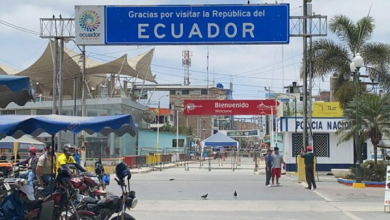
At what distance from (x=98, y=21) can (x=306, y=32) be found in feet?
28.4

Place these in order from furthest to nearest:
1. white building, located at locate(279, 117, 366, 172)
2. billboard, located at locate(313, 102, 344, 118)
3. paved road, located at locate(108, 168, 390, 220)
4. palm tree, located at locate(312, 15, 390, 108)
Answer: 1. billboard, located at locate(313, 102, 344, 118)
2. white building, located at locate(279, 117, 366, 172)
3. palm tree, located at locate(312, 15, 390, 108)
4. paved road, located at locate(108, 168, 390, 220)

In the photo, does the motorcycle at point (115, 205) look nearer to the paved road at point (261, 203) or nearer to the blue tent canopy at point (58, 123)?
the blue tent canopy at point (58, 123)

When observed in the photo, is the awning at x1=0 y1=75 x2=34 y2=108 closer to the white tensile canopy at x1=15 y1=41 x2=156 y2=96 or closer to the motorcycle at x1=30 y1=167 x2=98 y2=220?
the motorcycle at x1=30 y1=167 x2=98 y2=220

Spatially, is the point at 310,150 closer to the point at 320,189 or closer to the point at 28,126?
the point at 320,189

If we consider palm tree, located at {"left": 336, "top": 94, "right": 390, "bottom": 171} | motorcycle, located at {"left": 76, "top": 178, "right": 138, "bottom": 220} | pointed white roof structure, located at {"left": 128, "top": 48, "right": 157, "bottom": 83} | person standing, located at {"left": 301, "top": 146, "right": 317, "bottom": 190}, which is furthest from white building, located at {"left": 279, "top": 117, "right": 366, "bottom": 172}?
pointed white roof structure, located at {"left": 128, "top": 48, "right": 157, "bottom": 83}

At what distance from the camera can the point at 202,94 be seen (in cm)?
14450

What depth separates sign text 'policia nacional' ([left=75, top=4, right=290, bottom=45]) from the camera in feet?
71.4

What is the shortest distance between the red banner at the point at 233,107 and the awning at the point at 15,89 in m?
41.5

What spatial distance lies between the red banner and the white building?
1631 centimetres

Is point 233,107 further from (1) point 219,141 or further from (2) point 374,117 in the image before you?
(2) point 374,117

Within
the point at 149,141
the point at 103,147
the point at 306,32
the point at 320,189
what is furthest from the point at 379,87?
the point at 149,141

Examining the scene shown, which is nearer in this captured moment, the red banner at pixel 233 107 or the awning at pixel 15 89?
the awning at pixel 15 89

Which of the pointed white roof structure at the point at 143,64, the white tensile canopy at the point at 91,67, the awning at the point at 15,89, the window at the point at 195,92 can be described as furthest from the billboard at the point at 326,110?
the window at the point at 195,92

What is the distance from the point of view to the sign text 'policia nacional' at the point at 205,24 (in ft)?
71.4
